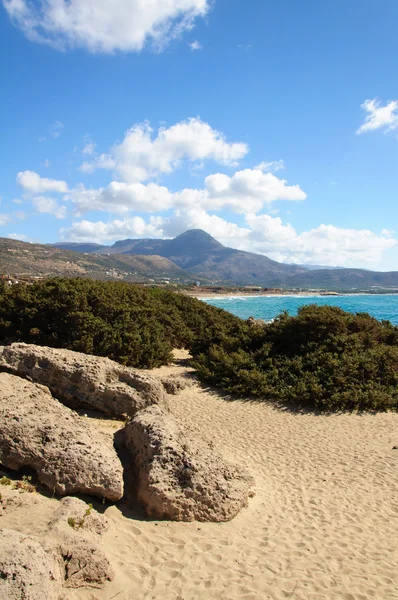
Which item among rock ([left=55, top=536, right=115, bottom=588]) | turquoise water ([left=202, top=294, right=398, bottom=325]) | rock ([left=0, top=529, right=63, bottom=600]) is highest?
rock ([left=0, top=529, right=63, bottom=600])

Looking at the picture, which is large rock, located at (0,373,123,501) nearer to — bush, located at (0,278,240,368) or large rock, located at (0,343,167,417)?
large rock, located at (0,343,167,417)

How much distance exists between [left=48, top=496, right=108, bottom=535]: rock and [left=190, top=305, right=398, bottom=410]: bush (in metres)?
8.86

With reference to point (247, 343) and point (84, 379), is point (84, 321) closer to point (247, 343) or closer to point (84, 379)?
point (84, 379)

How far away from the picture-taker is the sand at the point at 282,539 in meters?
4.57

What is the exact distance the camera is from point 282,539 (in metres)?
5.67

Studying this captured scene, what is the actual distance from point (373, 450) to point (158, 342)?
8.83 metres

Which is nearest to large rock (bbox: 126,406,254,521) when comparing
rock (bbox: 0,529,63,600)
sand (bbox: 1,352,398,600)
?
sand (bbox: 1,352,398,600)

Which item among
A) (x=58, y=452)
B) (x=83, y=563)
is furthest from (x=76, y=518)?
(x=58, y=452)

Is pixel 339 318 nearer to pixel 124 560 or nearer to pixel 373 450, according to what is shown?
pixel 373 450

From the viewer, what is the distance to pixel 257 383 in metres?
13.7

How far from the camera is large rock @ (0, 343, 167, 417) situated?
8.53 meters

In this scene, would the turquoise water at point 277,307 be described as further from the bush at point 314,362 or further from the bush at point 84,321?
the bush at point 84,321

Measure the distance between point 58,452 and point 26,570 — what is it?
2.18 meters

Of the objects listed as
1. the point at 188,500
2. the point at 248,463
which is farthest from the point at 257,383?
the point at 188,500
